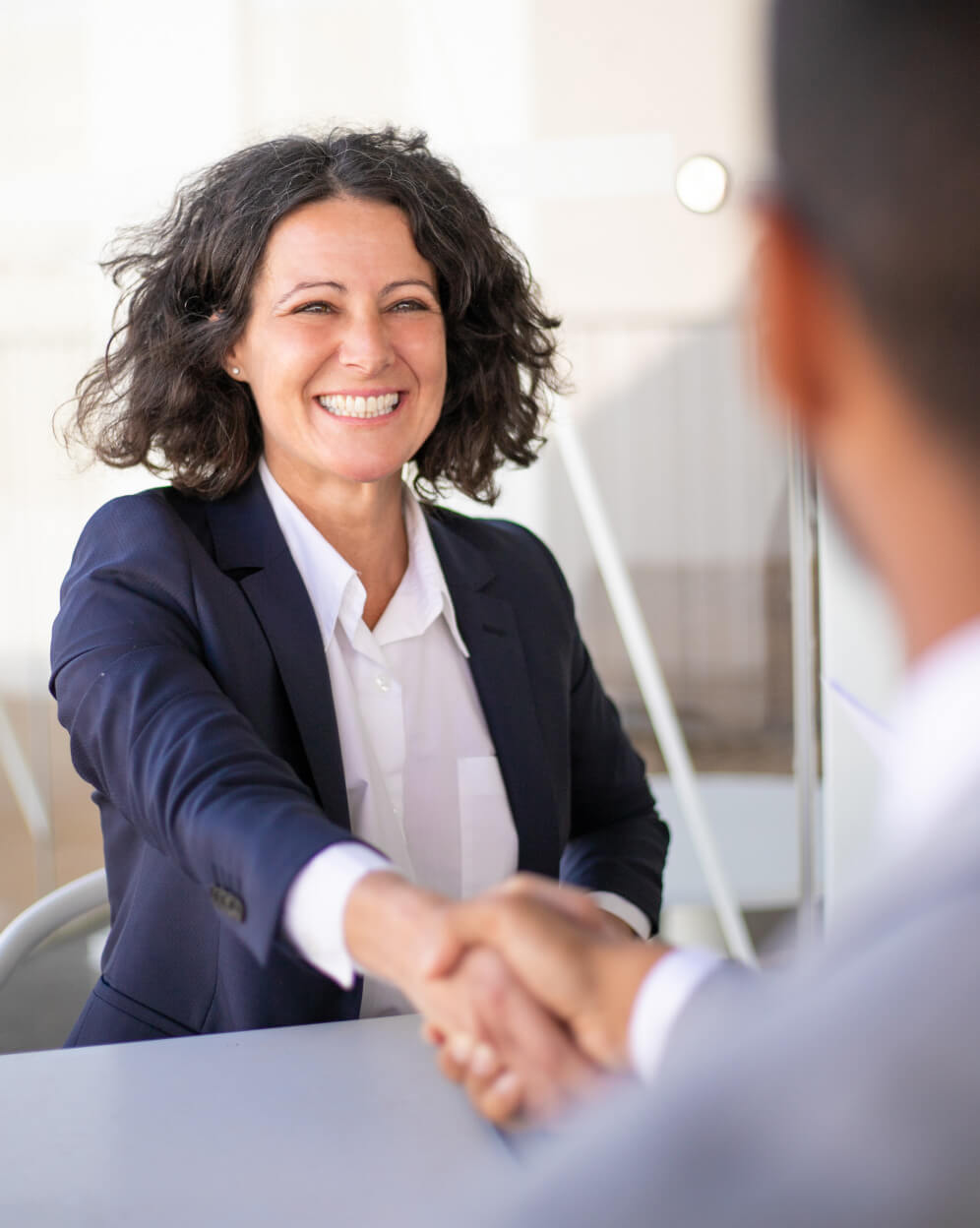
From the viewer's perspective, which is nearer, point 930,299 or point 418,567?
point 930,299

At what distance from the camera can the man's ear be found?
44 cm

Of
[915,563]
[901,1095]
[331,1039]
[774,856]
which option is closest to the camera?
[901,1095]

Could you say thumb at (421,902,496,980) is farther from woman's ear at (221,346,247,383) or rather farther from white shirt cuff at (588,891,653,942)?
woman's ear at (221,346,247,383)

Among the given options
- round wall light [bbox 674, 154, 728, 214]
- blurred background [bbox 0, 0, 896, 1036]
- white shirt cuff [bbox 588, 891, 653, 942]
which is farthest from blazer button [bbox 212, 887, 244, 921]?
blurred background [bbox 0, 0, 896, 1036]

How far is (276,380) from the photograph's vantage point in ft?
4.96

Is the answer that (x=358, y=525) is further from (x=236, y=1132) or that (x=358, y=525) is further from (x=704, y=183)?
(x=236, y=1132)

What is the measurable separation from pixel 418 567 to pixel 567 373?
1.81ft

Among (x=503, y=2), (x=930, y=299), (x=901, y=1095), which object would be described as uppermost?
(x=503, y=2)

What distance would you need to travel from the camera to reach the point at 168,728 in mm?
1142

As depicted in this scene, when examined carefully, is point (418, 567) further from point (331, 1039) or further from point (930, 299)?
point (930, 299)

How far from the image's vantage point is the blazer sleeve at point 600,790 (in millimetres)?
1624

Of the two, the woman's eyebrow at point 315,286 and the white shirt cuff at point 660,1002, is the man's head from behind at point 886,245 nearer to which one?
the white shirt cuff at point 660,1002

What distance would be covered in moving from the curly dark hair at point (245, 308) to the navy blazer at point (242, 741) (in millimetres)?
145

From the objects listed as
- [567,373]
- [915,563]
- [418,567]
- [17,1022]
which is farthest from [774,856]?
[915,563]
